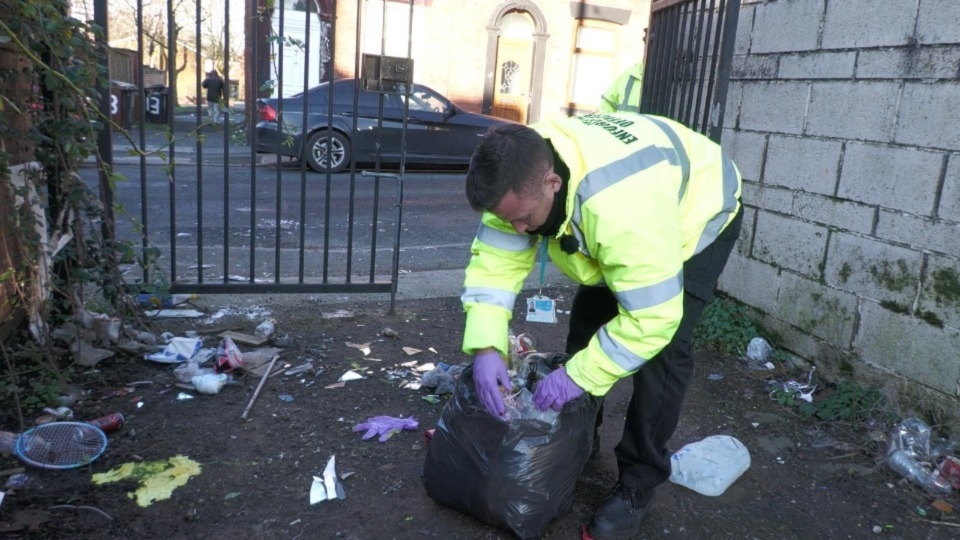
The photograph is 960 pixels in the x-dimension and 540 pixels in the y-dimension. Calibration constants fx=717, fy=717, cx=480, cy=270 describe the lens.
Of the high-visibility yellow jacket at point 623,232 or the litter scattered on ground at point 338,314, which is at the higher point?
the high-visibility yellow jacket at point 623,232

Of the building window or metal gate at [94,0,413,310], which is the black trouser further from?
the building window

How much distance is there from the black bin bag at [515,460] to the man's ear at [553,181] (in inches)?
27.6

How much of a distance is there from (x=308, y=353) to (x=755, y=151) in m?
2.76

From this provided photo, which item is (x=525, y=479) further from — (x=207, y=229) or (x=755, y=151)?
(x=207, y=229)

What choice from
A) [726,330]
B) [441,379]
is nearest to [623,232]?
[441,379]

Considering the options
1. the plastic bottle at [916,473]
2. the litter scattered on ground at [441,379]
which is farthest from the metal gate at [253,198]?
the plastic bottle at [916,473]

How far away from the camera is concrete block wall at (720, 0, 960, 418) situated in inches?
120

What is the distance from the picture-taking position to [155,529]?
87.2 inches

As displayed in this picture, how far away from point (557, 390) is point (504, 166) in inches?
26.9

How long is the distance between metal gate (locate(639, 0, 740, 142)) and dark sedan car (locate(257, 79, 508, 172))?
567cm

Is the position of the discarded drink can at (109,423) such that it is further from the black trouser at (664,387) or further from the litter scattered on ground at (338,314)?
the black trouser at (664,387)

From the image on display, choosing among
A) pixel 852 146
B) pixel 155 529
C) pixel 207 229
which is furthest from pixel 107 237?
pixel 852 146

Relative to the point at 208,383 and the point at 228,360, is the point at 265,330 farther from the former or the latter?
the point at 208,383

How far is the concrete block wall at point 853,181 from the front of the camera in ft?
10.0
